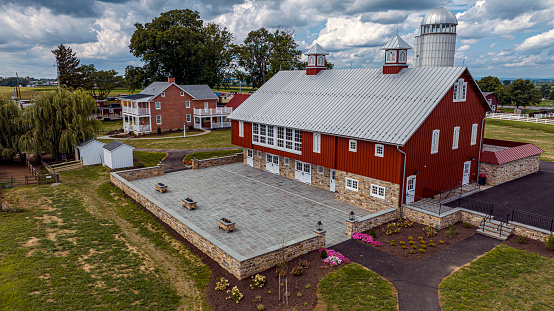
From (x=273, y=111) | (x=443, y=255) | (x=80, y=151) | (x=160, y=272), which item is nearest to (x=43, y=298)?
(x=160, y=272)

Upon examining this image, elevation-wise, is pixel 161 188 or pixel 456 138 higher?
pixel 456 138

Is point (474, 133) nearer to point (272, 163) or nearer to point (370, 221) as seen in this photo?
point (370, 221)

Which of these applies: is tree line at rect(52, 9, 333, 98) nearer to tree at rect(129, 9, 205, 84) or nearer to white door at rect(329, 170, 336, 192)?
tree at rect(129, 9, 205, 84)

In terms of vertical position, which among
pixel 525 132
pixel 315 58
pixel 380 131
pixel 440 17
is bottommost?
pixel 525 132

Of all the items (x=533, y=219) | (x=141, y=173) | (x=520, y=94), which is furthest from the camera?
(x=520, y=94)

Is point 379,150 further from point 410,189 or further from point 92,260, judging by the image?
point 92,260

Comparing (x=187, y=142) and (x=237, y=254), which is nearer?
(x=237, y=254)

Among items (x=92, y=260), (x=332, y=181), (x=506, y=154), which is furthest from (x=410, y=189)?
(x=92, y=260)

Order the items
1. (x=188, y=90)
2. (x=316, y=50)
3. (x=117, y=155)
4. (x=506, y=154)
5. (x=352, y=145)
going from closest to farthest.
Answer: (x=352, y=145), (x=506, y=154), (x=316, y=50), (x=117, y=155), (x=188, y=90)
